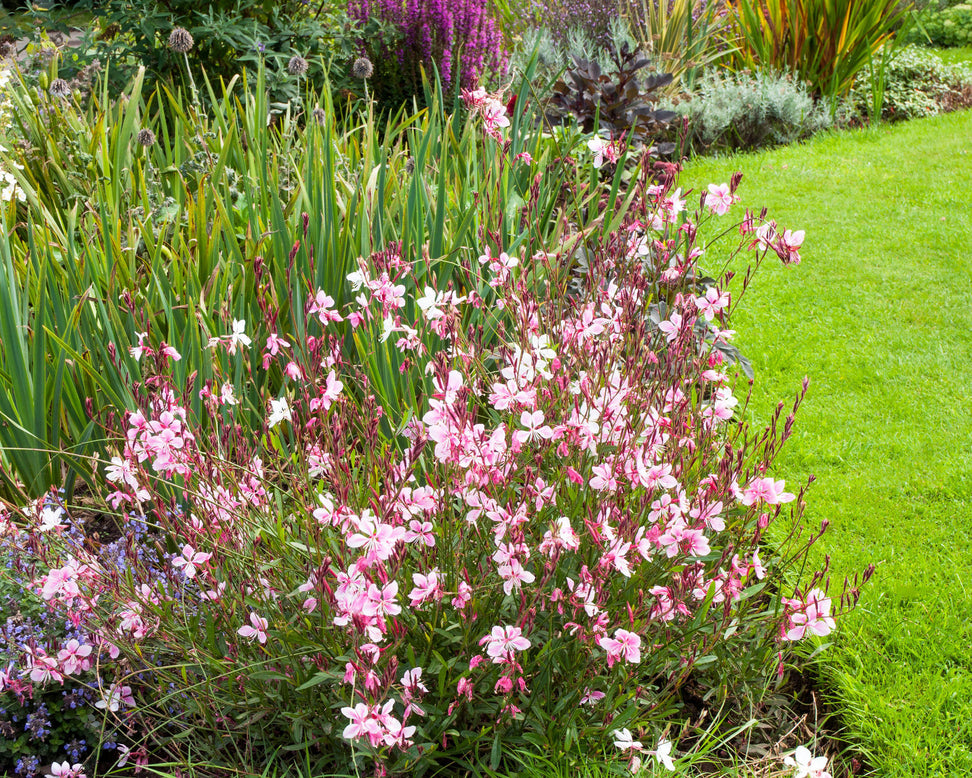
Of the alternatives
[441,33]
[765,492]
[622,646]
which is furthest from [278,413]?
[441,33]

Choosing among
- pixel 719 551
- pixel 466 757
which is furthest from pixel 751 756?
pixel 466 757

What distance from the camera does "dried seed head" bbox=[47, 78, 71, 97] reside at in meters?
4.34

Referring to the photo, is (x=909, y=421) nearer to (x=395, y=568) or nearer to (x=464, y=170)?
(x=464, y=170)

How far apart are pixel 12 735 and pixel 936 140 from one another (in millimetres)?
7343

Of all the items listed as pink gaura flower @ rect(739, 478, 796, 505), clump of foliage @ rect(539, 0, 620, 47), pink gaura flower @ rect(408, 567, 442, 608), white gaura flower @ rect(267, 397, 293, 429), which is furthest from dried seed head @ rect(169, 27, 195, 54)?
clump of foliage @ rect(539, 0, 620, 47)

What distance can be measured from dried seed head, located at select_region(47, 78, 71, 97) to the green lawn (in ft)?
12.6

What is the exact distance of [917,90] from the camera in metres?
8.00

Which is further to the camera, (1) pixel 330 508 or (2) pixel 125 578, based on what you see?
(2) pixel 125 578

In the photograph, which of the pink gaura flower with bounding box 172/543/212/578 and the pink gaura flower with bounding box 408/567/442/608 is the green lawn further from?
the pink gaura flower with bounding box 172/543/212/578

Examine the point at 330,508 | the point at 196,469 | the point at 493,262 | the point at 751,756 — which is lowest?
the point at 751,756

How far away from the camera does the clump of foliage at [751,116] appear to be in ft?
22.3

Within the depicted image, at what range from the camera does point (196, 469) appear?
183 centimetres

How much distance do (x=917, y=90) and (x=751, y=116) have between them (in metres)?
2.35

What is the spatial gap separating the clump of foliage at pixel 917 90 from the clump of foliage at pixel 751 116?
27.9 inches
